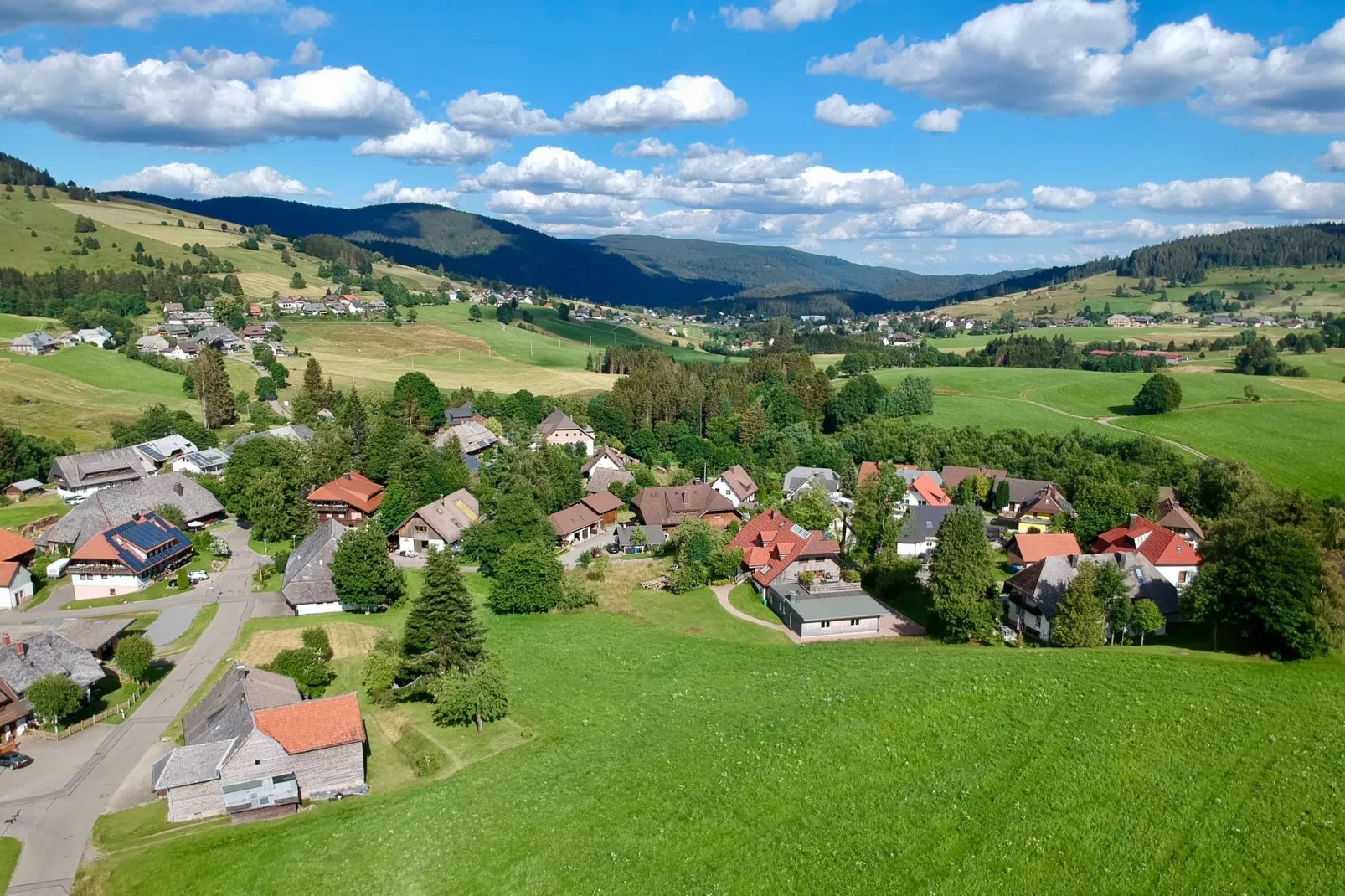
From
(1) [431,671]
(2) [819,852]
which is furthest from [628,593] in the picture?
(2) [819,852]

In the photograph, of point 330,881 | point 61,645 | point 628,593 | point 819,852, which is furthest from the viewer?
point 628,593

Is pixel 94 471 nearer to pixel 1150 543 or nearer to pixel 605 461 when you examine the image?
pixel 605 461

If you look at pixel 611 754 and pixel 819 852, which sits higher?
pixel 819 852

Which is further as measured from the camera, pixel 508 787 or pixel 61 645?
pixel 61 645

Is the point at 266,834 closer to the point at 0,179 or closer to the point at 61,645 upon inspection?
the point at 61,645

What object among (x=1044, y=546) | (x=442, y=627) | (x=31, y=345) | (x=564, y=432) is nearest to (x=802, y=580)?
(x=1044, y=546)

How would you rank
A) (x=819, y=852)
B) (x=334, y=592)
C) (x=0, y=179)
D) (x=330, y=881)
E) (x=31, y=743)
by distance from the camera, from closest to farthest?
(x=819, y=852) < (x=330, y=881) < (x=31, y=743) < (x=334, y=592) < (x=0, y=179)

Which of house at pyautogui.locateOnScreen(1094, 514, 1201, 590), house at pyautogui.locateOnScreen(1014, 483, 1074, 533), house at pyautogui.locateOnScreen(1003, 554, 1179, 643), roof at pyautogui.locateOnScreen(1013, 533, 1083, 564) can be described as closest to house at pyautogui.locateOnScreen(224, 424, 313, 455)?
roof at pyautogui.locateOnScreen(1013, 533, 1083, 564)
